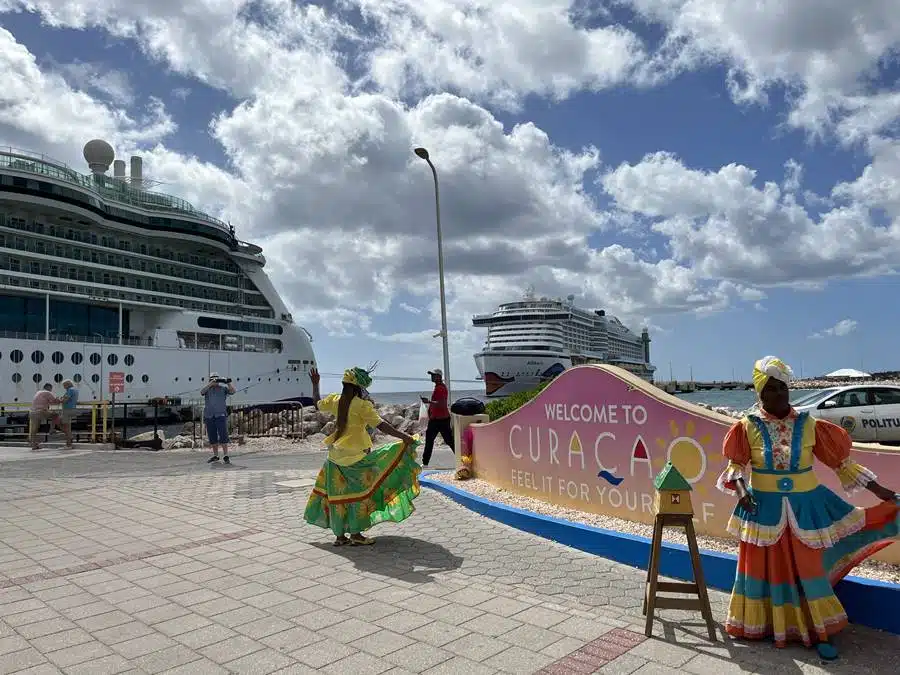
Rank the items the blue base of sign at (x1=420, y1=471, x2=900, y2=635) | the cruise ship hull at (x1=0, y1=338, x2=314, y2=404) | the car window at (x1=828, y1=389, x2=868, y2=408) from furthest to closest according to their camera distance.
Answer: the cruise ship hull at (x1=0, y1=338, x2=314, y2=404), the car window at (x1=828, y1=389, x2=868, y2=408), the blue base of sign at (x1=420, y1=471, x2=900, y2=635)

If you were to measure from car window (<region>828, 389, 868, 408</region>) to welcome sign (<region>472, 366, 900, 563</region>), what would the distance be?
29.1 feet

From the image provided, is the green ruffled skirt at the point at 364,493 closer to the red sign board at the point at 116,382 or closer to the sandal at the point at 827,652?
the sandal at the point at 827,652

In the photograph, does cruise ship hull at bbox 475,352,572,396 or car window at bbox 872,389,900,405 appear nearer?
car window at bbox 872,389,900,405

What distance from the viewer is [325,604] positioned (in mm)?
4062

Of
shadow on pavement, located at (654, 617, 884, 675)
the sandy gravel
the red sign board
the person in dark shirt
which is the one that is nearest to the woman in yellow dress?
the sandy gravel

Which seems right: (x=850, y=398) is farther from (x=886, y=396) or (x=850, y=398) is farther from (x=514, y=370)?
(x=514, y=370)

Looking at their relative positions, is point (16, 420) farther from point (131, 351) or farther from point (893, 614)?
point (893, 614)

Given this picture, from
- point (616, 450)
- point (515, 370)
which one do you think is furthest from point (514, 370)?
point (616, 450)

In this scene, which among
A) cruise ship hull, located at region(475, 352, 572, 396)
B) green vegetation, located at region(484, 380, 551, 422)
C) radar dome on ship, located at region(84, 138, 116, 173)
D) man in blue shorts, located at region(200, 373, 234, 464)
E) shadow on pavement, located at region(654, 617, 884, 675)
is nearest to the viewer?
shadow on pavement, located at region(654, 617, 884, 675)

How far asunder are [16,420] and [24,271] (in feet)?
27.0

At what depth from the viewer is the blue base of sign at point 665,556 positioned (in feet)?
11.2

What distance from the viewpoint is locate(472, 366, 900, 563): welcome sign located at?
475cm

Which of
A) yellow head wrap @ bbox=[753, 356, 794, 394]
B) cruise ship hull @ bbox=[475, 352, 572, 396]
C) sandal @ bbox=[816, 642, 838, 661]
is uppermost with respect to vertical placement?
cruise ship hull @ bbox=[475, 352, 572, 396]

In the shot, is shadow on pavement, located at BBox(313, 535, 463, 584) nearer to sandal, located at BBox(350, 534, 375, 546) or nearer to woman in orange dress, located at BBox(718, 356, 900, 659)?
sandal, located at BBox(350, 534, 375, 546)
